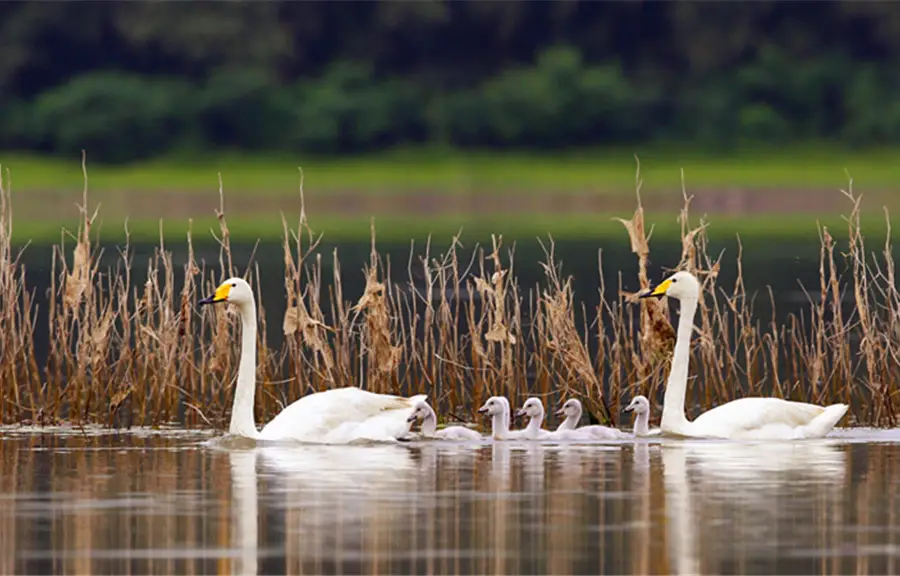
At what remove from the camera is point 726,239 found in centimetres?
4647

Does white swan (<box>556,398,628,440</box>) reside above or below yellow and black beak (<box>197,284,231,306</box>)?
below

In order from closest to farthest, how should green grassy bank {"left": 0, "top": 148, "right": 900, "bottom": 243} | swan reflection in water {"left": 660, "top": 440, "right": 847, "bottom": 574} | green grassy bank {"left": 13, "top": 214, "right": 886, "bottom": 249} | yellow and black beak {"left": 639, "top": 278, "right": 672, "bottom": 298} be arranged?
1. swan reflection in water {"left": 660, "top": 440, "right": 847, "bottom": 574}
2. yellow and black beak {"left": 639, "top": 278, "right": 672, "bottom": 298}
3. green grassy bank {"left": 13, "top": 214, "right": 886, "bottom": 249}
4. green grassy bank {"left": 0, "top": 148, "right": 900, "bottom": 243}

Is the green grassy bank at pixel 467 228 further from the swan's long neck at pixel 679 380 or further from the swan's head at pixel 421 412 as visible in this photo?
the swan's head at pixel 421 412

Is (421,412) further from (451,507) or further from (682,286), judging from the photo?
(451,507)

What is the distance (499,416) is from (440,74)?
6125cm

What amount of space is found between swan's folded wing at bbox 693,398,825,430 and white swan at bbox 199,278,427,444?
194 centimetres

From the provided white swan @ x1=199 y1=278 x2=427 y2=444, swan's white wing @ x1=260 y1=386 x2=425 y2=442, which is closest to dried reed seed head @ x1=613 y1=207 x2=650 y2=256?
white swan @ x1=199 y1=278 x2=427 y2=444

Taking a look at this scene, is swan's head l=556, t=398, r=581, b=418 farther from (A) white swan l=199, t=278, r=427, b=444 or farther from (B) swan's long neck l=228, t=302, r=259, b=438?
(B) swan's long neck l=228, t=302, r=259, b=438

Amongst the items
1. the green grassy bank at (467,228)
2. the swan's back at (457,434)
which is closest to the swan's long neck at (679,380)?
the swan's back at (457,434)

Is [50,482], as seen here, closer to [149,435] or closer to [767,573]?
[149,435]

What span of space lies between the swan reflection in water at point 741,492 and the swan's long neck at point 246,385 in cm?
267

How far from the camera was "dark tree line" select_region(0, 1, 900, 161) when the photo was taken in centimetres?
6912

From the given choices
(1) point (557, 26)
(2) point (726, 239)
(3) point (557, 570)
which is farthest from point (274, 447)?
(1) point (557, 26)

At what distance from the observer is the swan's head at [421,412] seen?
1509 centimetres
